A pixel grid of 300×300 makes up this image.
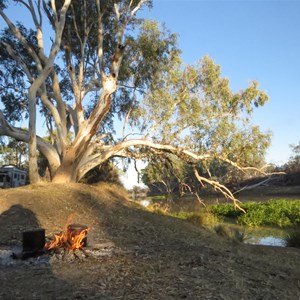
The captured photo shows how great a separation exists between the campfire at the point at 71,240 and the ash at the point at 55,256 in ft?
0.32

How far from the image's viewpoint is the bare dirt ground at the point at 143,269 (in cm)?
470

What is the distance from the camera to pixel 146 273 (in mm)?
5531

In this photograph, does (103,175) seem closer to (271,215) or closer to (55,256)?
(271,215)

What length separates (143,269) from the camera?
576cm

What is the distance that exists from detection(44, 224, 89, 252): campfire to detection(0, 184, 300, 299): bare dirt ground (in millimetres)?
411

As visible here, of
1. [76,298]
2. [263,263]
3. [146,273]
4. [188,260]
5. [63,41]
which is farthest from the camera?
[63,41]

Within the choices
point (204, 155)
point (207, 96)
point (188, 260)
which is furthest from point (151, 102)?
point (188, 260)

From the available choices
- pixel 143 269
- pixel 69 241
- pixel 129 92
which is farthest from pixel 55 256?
pixel 129 92

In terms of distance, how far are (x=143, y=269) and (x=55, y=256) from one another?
1.56m

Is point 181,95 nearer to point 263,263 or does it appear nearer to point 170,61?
point 170,61

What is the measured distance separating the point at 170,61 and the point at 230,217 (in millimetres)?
11415

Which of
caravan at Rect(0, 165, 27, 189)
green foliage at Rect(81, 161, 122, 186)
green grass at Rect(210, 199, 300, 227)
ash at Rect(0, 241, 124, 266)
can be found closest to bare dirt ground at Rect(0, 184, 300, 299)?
ash at Rect(0, 241, 124, 266)

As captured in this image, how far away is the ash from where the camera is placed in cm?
596

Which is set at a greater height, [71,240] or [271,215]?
[71,240]
